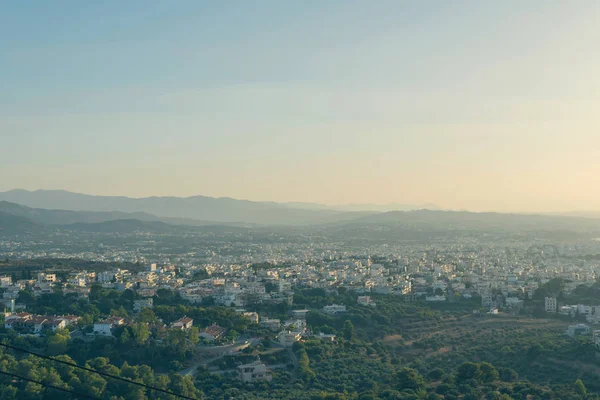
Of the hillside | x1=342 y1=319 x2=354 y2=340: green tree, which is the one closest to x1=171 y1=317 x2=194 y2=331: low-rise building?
x1=342 y1=319 x2=354 y2=340: green tree

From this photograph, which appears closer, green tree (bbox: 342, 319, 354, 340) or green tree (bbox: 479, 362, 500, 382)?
green tree (bbox: 479, 362, 500, 382)

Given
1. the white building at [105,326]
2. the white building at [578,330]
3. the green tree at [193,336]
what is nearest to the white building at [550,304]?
the white building at [578,330]

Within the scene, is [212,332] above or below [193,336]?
below

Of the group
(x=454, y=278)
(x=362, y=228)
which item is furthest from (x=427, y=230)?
(x=454, y=278)

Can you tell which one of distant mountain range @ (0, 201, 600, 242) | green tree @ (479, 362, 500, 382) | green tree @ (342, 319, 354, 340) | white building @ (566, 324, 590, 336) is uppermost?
distant mountain range @ (0, 201, 600, 242)

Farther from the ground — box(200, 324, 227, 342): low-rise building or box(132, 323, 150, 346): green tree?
box(132, 323, 150, 346): green tree

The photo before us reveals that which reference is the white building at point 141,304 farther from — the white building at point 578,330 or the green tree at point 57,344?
the white building at point 578,330

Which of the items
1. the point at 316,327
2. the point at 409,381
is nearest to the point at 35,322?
the point at 316,327

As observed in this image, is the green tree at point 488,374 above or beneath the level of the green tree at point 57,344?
above

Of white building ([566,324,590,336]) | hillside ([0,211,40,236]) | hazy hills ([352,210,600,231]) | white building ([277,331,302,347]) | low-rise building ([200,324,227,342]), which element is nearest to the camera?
A: white building ([277,331,302,347])

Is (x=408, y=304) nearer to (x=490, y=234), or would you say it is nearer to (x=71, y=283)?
(x=71, y=283)

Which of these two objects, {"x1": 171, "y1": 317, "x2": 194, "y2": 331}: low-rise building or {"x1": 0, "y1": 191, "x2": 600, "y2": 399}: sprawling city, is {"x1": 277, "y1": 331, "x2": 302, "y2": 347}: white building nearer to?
{"x1": 0, "y1": 191, "x2": 600, "y2": 399}: sprawling city

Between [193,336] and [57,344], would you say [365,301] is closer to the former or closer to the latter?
[193,336]
